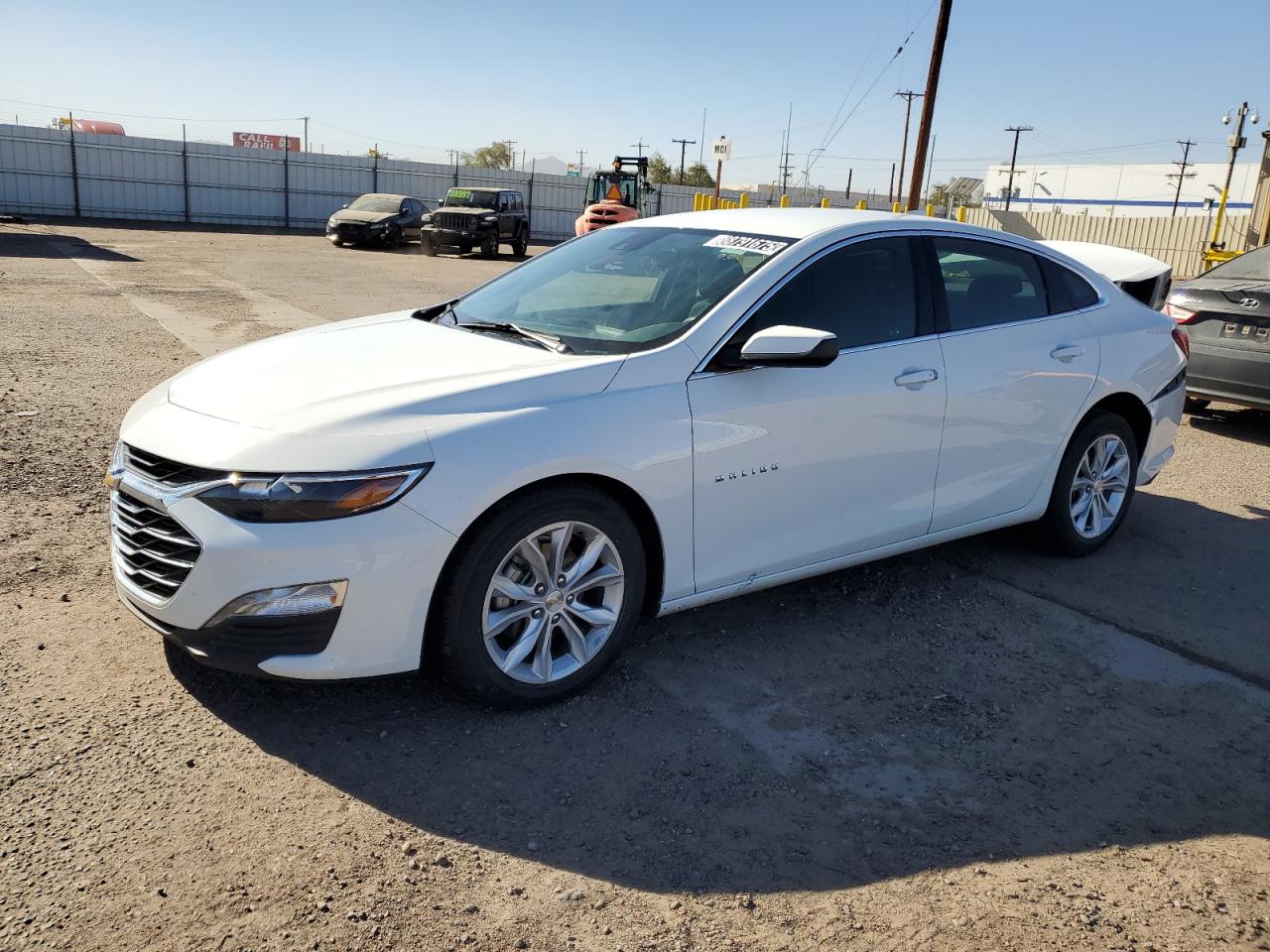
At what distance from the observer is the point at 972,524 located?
187 inches

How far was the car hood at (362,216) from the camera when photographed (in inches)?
1135

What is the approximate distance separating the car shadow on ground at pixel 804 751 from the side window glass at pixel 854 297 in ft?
4.06

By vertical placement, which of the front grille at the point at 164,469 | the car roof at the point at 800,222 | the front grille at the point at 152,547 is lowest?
the front grille at the point at 152,547

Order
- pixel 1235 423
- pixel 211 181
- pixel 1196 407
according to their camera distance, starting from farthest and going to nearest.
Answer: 1. pixel 211 181
2. pixel 1196 407
3. pixel 1235 423

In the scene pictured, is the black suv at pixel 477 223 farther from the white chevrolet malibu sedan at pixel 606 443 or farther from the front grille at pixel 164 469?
the front grille at pixel 164 469

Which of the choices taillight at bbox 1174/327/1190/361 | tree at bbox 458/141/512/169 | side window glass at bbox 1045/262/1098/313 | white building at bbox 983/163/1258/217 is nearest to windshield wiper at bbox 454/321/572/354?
side window glass at bbox 1045/262/1098/313

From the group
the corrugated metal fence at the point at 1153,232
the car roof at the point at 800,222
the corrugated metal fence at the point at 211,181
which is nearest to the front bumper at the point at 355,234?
the corrugated metal fence at the point at 211,181

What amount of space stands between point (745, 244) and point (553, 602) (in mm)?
1721

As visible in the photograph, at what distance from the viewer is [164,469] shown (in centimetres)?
326

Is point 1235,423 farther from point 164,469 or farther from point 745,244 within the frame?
point 164,469

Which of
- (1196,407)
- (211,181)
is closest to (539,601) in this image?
(1196,407)

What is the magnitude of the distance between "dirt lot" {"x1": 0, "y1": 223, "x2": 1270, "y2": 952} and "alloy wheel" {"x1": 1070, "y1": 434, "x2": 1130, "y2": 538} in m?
0.32

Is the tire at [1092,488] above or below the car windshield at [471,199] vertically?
below

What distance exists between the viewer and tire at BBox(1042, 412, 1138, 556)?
16.8ft
